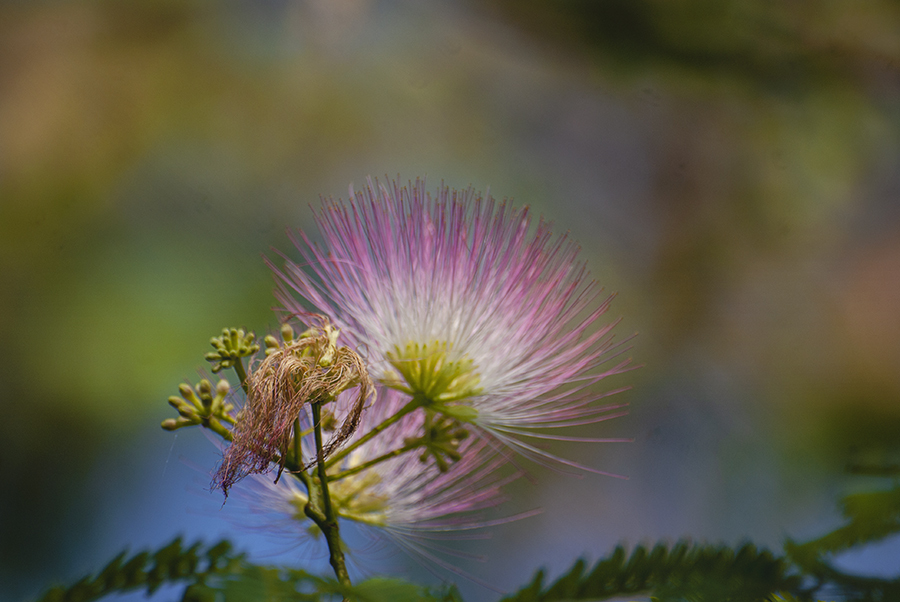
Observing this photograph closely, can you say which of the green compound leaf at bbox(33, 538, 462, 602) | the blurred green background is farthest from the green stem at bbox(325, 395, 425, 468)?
the blurred green background

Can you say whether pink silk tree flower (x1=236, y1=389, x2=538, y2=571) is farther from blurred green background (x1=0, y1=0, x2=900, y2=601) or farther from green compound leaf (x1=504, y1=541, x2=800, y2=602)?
blurred green background (x1=0, y1=0, x2=900, y2=601)

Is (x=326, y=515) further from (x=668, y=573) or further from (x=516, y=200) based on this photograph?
(x=516, y=200)

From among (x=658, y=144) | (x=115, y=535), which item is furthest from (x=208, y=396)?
(x=658, y=144)

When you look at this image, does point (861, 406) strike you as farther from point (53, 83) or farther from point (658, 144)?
point (53, 83)

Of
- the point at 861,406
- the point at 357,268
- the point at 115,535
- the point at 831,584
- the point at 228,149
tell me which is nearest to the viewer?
the point at 831,584

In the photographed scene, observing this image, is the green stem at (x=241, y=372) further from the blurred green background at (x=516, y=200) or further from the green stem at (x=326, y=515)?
the blurred green background at (x=516, y=200)

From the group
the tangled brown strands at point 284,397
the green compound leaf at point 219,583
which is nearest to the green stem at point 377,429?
the tangled brown strands at point 284,397
